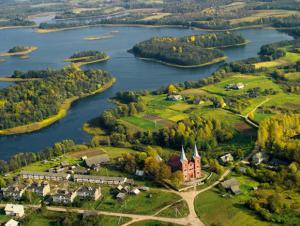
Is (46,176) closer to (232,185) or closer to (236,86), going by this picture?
(232,185)

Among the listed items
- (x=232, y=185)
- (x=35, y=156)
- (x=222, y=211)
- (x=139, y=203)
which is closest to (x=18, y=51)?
(x=35, y=156)

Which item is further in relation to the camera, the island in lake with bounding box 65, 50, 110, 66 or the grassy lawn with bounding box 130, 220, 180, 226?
the island in lake with bounding box 65, 50, 110, 66

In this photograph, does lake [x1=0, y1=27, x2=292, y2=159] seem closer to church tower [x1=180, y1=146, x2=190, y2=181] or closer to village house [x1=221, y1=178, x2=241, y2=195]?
church tower [x1=180, y1=146, x2=190, y2=181]

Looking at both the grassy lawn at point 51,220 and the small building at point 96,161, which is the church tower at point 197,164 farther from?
the small building at point 96,161

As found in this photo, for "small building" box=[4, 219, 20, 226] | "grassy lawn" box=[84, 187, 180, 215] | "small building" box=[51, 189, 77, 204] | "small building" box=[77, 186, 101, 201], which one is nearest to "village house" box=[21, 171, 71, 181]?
"small building" box=[77, 186, 101, 201]

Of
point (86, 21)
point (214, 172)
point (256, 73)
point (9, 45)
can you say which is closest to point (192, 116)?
point (214, 172)

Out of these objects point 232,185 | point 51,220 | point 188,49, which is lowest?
point 51,220

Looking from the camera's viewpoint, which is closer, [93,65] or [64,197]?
[64,197]
